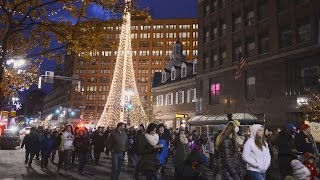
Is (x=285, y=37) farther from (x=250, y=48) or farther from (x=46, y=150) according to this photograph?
(x=46, y=150)

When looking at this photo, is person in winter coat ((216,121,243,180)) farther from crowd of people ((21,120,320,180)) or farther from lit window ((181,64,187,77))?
lit window ((181,64,187,77))

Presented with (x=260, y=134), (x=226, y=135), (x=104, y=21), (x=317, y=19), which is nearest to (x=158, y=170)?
(x=226, y=135)

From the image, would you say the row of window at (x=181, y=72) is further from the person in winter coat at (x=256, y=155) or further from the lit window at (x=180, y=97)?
the person in winter coat at (x=256, y=155)

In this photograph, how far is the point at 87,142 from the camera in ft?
56.9

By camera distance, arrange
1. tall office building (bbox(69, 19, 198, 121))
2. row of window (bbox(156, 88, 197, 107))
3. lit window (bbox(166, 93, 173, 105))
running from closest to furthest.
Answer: row of window (bbox(156, 88, 197, 107))
lit window (bbox(166, 93, 173, 105))
tall office building (bbox(69, 19, 198, 121))

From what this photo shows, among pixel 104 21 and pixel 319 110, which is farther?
pixel 319 110

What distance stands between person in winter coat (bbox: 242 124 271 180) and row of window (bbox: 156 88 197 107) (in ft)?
123

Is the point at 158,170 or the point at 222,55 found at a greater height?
the point at 222,55

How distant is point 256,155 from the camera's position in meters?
7.87

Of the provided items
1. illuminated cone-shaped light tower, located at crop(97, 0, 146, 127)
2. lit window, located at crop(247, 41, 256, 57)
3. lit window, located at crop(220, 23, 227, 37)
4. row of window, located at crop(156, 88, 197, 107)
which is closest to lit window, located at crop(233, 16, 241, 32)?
lit window, located at crop(220, 23, 227, 37)

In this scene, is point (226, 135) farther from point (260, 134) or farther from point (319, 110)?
point (319, 110)

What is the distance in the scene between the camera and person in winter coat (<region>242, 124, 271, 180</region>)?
781cm

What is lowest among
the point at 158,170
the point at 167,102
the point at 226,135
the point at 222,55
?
the point at 158,170

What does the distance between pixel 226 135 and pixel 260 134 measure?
2.56 ft
